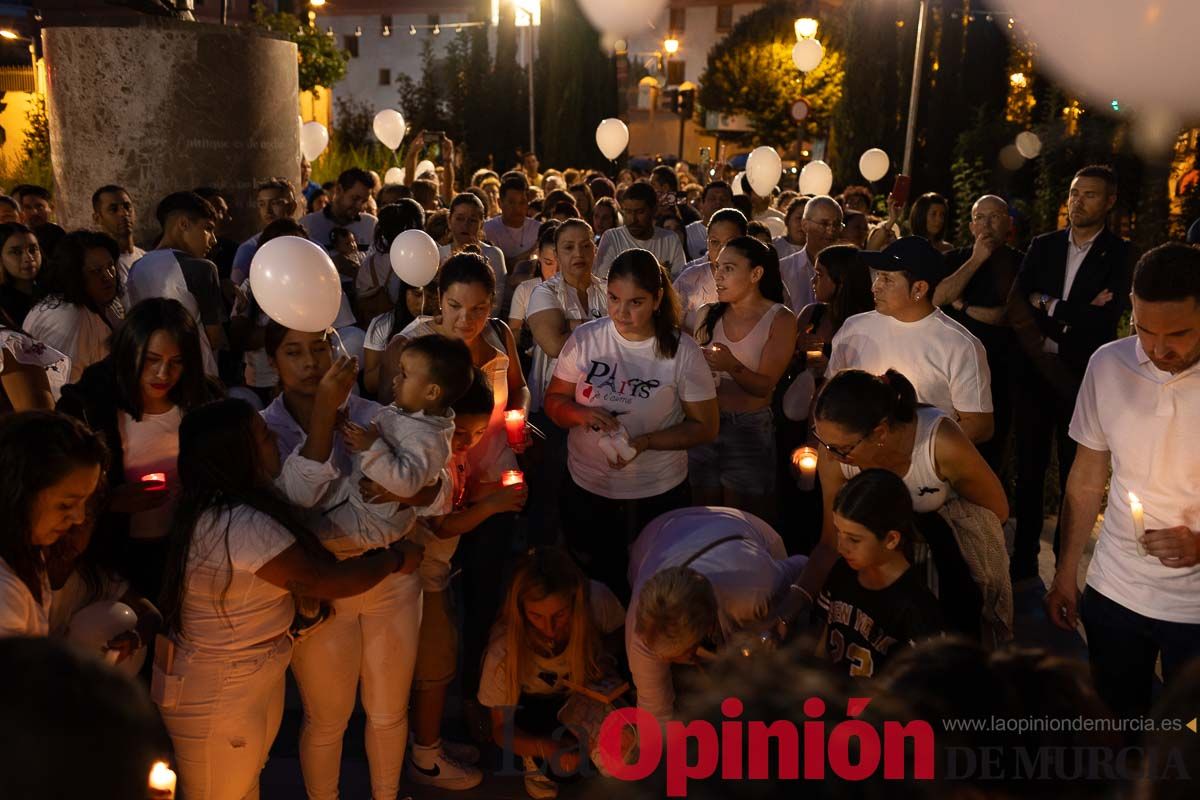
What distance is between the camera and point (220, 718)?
2.97 metres

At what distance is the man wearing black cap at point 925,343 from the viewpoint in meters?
4.24

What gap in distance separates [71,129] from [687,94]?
23.3 metres

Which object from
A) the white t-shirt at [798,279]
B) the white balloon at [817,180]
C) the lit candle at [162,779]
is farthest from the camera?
the white balloon at [817,180]

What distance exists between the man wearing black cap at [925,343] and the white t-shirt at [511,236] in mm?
4740

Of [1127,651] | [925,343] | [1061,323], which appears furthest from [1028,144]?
[1127,651]

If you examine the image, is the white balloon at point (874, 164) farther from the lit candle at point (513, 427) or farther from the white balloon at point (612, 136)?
the lit candle at point (513, 427)

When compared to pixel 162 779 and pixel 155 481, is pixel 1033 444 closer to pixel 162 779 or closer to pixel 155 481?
pixel 155 481

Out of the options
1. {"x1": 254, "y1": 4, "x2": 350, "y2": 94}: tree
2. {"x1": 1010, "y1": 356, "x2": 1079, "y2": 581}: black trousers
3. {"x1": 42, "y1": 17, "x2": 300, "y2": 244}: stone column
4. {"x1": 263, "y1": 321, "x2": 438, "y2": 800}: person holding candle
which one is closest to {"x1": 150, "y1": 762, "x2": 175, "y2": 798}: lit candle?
{"x1": 263, "y1": 321, "x2": 438, "y2": 800}: person holding candle

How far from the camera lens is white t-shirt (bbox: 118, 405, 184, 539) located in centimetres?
342

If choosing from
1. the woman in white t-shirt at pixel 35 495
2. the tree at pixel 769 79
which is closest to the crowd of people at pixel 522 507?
the woman in white t-shirt at pixel 35 495

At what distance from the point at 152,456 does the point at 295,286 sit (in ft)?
2.39

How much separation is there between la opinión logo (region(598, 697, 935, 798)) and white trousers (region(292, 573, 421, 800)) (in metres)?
2.20

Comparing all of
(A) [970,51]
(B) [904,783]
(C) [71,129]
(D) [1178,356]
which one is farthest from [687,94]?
(B) [904,783]

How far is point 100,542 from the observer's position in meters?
3.14
